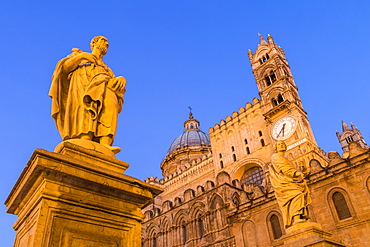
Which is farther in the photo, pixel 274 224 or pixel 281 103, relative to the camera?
pixel 281 103

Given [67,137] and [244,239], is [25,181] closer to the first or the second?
[67,137]

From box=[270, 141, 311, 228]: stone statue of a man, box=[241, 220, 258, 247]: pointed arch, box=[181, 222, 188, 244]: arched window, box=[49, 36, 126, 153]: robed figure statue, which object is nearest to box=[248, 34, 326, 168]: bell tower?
box=[241, 220, 258, 247]: pointed arch

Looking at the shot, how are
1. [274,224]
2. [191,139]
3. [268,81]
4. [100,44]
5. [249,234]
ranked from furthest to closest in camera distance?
[191,139]
[268,81]
[249,234]
[274,224]
[100,44]

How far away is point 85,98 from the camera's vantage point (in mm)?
4547

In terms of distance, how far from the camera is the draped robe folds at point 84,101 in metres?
4.48

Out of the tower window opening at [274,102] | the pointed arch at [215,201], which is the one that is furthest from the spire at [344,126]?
the pointed arch at [215,201]

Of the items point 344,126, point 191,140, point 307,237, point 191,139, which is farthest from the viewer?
point 344,126

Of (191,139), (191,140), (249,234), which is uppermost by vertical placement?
(191,139)

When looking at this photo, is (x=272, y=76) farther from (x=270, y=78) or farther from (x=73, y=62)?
(x=73, y=62)

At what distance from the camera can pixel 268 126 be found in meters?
33.8

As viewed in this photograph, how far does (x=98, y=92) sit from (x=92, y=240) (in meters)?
2.30

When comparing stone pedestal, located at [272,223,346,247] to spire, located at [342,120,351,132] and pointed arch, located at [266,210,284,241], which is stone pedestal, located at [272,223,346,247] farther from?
spire, located at [342,120,351,132]

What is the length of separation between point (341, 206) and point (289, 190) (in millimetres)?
11504

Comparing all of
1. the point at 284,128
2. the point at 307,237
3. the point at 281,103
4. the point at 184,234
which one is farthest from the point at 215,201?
the point at 307,237
